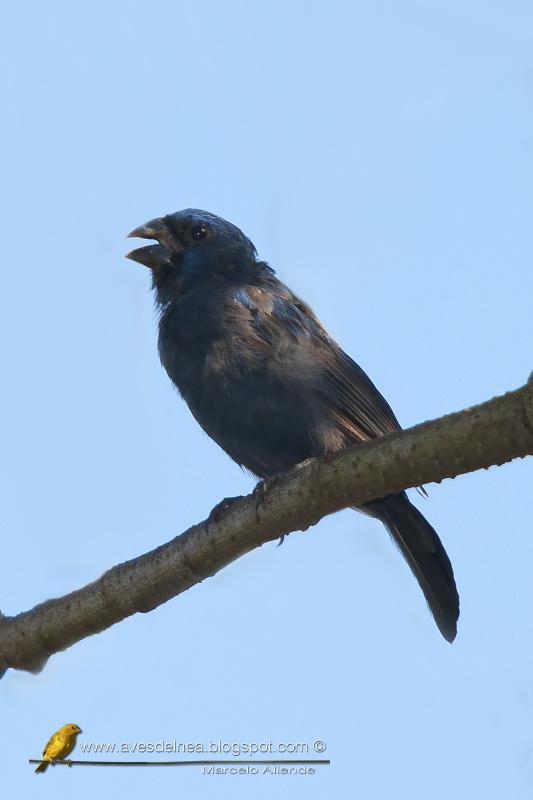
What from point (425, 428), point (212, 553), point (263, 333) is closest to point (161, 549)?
point (212, 553)

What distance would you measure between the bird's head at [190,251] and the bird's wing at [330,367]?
15.1 inches

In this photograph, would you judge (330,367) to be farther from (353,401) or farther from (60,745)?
(60,745)

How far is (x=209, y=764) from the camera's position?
485cm

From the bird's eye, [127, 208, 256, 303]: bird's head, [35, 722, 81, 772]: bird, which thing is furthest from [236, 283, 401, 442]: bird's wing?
[35, 722, 81, 772]: bird

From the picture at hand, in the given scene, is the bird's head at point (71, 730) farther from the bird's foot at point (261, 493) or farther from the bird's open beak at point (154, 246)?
the bird's open beak at point (154, 246)

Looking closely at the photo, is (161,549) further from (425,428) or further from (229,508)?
(425,428)

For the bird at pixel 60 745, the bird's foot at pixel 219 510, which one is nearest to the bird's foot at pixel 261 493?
the bird's foot at pixel 219 510

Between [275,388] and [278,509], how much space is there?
165 cm

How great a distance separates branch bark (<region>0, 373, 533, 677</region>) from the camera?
4.24 metres

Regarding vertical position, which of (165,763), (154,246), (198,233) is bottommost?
(165,763)

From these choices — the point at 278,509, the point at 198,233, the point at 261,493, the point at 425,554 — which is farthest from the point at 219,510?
the point at 198,233

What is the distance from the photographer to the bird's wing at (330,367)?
21.5 ft

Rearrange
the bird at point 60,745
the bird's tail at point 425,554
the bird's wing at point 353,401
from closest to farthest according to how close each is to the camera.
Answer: the bird at point 60,745
the bird's tail at point 425,554
the bird's wing at point 353,401

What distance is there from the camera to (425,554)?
21.4 ft
